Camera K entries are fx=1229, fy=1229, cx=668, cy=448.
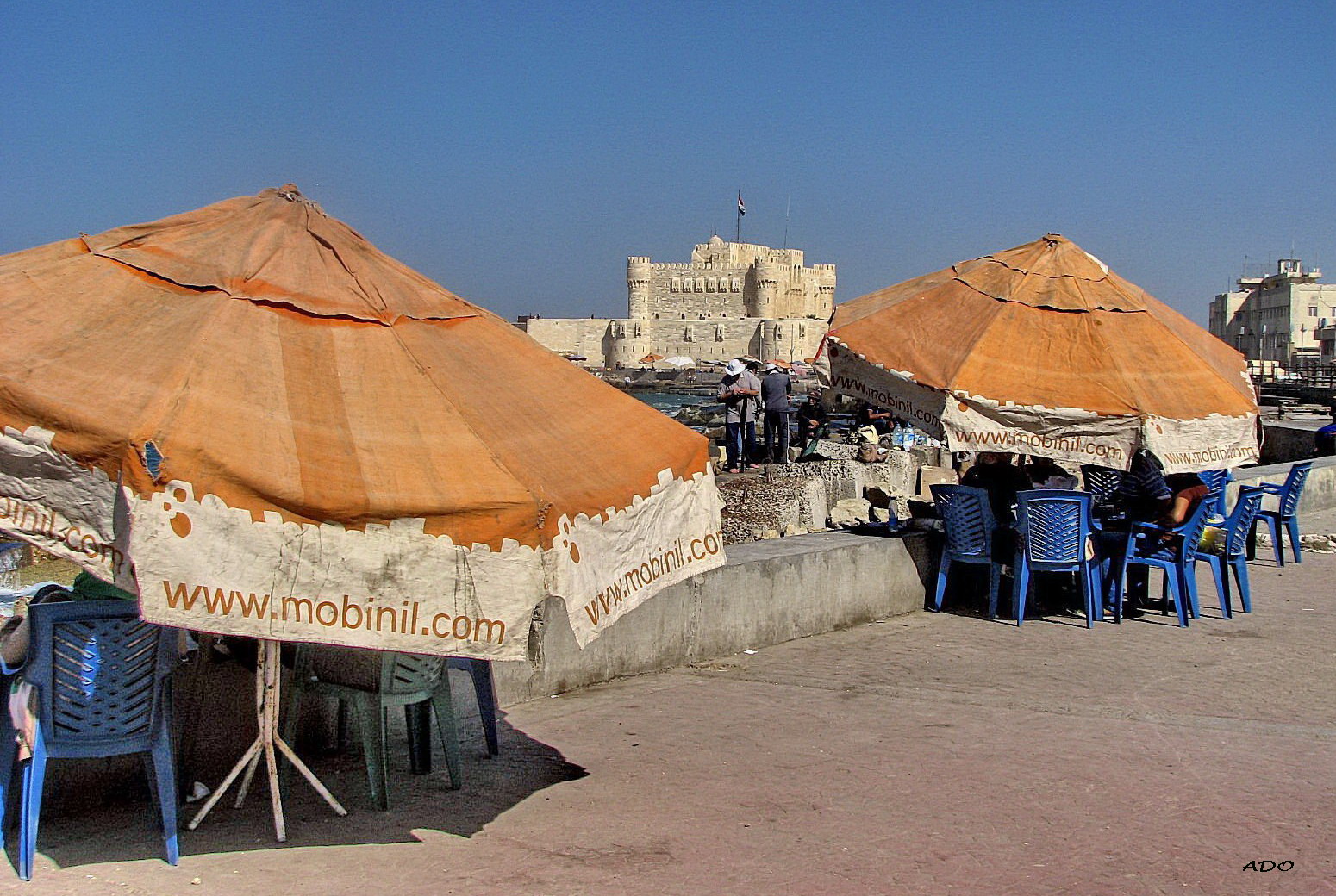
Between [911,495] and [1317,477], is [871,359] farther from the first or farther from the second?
[1317,477]

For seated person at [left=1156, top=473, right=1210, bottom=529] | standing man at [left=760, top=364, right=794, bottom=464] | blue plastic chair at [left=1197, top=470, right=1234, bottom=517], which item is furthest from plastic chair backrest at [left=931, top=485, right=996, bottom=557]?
standing man at [left=760, top=364, right=794, bottom=464]

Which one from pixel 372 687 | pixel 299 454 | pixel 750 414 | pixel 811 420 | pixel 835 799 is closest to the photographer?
pixel 299 454

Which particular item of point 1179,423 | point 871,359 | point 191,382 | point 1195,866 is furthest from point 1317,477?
point 191,382

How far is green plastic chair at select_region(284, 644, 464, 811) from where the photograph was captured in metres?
4.05

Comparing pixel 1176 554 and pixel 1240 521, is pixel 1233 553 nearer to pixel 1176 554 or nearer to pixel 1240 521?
pixel 1240 521

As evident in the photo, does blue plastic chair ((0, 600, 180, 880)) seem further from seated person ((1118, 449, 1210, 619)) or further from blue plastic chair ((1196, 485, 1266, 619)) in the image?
blue plastic chair ((1196, 485, 1266, 619))

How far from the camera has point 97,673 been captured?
139 inches

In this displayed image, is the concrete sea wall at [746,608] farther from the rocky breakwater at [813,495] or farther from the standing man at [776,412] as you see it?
the standing man at [776,412]

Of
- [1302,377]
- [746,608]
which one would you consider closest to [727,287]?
[1302,377]

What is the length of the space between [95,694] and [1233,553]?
679 cm

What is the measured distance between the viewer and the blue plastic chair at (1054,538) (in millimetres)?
7109

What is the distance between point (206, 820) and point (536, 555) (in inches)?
61.5

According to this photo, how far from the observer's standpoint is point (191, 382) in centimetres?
325

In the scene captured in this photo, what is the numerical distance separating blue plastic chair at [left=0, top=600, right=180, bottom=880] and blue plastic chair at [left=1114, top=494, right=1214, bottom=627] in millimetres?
5676
